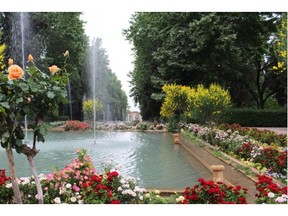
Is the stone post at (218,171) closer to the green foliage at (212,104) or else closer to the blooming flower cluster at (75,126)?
the green foliage at (212,104)

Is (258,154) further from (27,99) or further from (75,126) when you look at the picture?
(75,126)

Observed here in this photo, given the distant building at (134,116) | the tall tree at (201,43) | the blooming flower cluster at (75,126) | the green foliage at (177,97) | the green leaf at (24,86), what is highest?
the tall tree at (201,43)

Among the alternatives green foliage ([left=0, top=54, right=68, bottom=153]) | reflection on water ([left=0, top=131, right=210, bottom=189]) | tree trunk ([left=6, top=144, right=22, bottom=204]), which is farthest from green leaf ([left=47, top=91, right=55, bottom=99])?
reflection on water ([left=0, top=131, right=210, bottom=189])

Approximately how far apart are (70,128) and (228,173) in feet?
46.6

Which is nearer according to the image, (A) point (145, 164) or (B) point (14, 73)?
(B) point (14, 73)

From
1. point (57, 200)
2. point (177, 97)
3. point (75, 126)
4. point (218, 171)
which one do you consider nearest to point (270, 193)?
point (218, 171)

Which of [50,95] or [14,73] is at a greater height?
[14,73]

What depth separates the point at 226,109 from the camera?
34.1ft

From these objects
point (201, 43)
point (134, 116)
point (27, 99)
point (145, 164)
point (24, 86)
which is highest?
point (201, 43)

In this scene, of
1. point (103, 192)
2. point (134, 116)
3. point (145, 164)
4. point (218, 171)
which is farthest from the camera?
point (134, 116)

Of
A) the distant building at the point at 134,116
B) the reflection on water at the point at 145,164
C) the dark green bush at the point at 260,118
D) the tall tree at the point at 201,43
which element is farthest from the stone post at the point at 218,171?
the distant building at the point at 134,116

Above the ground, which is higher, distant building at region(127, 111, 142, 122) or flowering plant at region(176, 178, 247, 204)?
distant building at region(127, 111, 142, 122)

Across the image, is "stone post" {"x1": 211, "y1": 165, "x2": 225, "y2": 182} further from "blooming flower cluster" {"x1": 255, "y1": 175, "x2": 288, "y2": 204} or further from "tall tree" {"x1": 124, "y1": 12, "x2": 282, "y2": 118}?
"tall tree" {"x1": 124, "y1": 12, "x2": 282, "y2": 118}

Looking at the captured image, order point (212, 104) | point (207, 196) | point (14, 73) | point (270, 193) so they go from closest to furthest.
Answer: point (14, 73)
point (270, 193)
point (207, 196)
point (212, 104)
